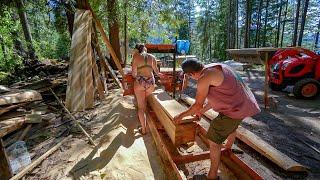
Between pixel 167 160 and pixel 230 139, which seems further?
pixel 167 160

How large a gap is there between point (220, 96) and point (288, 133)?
343cm

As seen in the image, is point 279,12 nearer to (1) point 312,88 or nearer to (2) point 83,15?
(1) point 312,88

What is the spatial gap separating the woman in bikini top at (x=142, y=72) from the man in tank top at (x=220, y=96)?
228cm

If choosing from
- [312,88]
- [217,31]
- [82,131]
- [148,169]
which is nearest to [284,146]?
[148,169]

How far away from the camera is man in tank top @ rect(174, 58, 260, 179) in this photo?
3.23 meters

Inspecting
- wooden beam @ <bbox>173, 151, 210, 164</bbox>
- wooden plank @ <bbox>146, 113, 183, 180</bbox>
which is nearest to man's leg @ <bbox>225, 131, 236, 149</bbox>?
wooden beam @ <bbox>173, 151, 210, 164</bbox>

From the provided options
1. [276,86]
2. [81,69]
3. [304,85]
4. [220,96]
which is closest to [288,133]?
[220,96]

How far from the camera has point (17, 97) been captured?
584 centimetres

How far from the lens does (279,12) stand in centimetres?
3656

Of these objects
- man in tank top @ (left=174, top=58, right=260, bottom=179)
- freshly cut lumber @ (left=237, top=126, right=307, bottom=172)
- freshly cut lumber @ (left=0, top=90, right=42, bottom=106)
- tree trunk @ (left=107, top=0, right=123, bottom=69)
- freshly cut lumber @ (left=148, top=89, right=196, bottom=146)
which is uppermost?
tree trunk @ (left=107, top=0, right=123, bottom=69)

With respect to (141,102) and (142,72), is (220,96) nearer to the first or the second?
(142,72)

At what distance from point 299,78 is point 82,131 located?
309 inches

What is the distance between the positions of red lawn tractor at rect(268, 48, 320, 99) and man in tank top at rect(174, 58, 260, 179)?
587cm

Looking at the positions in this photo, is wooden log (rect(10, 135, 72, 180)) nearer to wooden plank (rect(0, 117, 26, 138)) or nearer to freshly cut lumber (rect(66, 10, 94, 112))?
freshly cut lumber (rect(66, 10, 94, 112))
